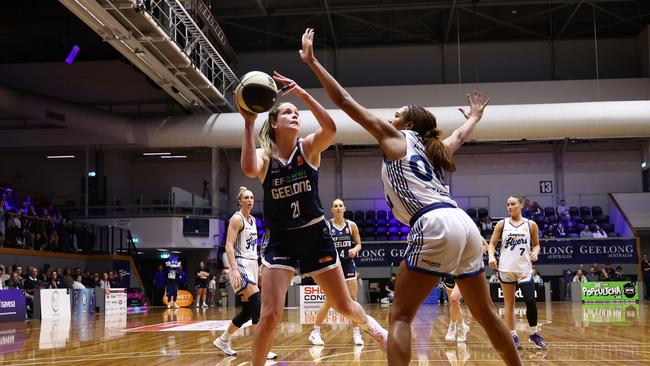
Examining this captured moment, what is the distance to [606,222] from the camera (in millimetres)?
28672

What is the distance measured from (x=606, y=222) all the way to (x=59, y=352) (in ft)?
82.3

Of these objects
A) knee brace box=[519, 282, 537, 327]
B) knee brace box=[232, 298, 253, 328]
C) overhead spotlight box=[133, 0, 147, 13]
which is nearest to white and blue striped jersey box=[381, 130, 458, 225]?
knee brace box=[232, 298, 253, 328]

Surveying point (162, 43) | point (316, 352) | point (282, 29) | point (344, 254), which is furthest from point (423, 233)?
point (282, 29)

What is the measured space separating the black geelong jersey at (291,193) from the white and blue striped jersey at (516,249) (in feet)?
14.1

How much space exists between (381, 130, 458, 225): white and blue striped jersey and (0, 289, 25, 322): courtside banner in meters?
15.4

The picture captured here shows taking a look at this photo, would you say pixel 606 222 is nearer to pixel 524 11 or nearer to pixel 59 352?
pixel 524 11

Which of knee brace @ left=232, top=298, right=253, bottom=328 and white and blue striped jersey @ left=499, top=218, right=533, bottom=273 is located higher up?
white and blue striped jersey @ left=499, top=218, right=533, bottom=273

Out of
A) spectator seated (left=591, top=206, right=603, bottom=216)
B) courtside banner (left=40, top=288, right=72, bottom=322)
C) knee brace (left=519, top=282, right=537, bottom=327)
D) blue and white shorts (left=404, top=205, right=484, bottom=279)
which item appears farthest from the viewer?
spectator seated (left=591, top=206, right=603, bottom=216)

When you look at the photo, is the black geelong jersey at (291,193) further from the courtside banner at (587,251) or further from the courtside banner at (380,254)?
the courtside banner at (587,251)

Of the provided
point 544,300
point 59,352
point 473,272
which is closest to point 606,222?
point 544,300

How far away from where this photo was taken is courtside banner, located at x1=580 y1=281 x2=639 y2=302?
24.0 metres

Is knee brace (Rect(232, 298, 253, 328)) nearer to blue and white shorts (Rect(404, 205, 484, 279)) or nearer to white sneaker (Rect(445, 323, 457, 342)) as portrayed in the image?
white sneaker (Rect(445, 323, 457, 342))

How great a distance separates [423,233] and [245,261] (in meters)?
4.43

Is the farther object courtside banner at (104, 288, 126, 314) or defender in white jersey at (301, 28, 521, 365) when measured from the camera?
courtside banner at (104, 288, 126, 314)
